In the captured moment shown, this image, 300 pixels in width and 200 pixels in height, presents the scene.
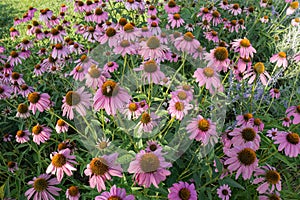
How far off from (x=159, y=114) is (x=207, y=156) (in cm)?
46

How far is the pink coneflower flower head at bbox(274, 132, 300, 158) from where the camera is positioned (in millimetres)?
1502

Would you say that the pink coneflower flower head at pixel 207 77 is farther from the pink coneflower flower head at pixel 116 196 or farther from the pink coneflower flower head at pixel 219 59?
the pink coneflower flower head at pixel 116 196

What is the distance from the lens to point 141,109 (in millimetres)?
1968

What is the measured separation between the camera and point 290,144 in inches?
60.2

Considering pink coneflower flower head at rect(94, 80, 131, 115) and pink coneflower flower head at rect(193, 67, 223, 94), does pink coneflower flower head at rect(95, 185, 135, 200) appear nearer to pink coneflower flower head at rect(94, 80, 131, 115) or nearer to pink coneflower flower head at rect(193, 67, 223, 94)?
pink coneflower flower head at rect(94, 80, 131, 115)

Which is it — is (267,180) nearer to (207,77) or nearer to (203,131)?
(203,131)

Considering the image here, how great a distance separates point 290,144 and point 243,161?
354 mm

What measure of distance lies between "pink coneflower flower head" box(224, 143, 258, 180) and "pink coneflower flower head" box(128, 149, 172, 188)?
0.38 meters

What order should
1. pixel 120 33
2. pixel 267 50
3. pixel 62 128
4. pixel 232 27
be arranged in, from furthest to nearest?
pixel 267 50 → pixel 232 27 → pixel 120 33 → pixel 62 128

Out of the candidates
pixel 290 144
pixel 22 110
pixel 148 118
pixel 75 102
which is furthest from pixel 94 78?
pixel 290 144

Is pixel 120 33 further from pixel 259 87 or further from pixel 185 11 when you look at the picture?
pixel 185 11

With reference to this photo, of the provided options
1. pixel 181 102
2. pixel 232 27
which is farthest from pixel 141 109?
pixel 232 27

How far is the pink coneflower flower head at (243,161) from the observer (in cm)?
136

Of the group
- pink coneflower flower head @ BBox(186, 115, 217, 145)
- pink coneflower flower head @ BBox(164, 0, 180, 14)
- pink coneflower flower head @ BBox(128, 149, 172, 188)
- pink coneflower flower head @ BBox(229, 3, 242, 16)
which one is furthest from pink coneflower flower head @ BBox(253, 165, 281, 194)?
pink coneflower flower head @ BBox(229, 3, 242, 16)
